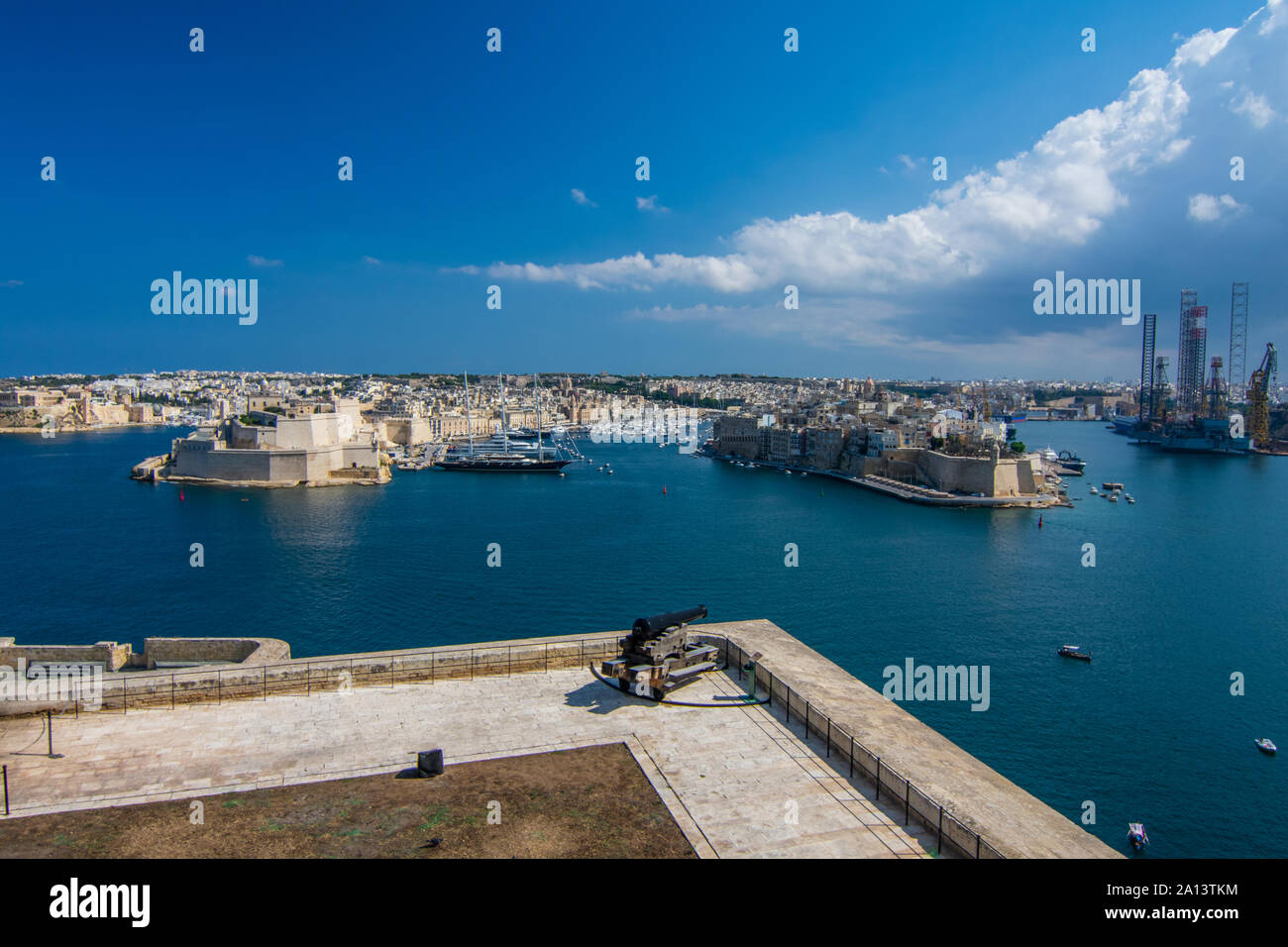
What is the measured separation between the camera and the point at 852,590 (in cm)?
2306

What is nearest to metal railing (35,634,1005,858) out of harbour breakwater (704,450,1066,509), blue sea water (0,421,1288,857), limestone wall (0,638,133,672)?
limestone wall (0,638,133,672)

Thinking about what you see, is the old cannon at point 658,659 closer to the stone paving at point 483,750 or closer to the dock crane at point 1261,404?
the stone paving at point 483,750

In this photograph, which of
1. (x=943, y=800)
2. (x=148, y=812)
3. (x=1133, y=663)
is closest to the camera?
(x=148, y=812)

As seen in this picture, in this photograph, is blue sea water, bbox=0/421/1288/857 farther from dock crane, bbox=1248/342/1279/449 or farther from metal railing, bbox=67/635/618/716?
dock crane, bbox=1248/342/1279/449

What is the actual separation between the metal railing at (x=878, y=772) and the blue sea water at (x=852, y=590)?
506cm

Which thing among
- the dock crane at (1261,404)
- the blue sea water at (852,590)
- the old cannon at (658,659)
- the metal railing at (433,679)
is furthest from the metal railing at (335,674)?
the dock crane at (1261,404)

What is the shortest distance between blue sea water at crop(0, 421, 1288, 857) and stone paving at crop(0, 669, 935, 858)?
19.3ft

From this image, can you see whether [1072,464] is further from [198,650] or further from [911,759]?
[198,650]

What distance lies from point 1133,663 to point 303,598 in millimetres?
21488

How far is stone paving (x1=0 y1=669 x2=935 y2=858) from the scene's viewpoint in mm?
6539

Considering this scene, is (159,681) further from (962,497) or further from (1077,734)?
(962,497)

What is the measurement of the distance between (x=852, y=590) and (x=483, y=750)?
56.5 feet
